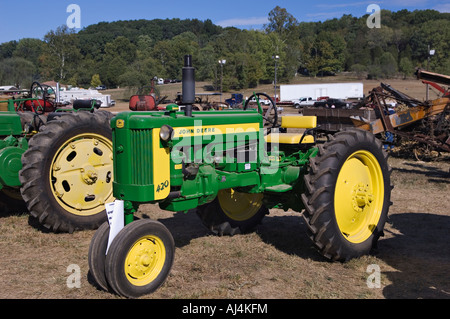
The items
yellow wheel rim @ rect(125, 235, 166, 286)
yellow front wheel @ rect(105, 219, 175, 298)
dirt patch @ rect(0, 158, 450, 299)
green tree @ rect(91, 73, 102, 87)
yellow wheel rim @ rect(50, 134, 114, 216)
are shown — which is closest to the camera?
yellow front wheel @ rect(105, 219, 175, 298)

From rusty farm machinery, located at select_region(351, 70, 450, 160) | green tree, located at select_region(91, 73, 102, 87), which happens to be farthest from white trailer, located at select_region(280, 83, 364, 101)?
rusty farm machinery, located at select_region(351, 70, 450, 160)

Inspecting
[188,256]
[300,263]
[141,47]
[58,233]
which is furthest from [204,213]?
[141,47]

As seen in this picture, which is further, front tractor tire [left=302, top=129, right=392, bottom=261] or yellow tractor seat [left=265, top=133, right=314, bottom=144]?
yellow tractor seat [left=265, top=133, right=314, bottom=144]

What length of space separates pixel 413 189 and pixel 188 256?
5.36 m

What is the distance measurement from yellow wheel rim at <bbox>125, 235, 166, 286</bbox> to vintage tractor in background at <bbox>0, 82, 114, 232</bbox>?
2427 millimetres

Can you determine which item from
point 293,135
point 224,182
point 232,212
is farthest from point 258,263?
point 293,135

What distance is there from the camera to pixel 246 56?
58.2 m

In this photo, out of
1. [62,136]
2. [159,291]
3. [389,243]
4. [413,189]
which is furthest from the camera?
[413,189]

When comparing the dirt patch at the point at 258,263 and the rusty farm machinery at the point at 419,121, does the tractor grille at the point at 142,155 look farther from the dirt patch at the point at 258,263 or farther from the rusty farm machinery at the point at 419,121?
the rusty farm machinery at the point at 419,121

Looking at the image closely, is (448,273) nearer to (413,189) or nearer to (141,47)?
(413,189)

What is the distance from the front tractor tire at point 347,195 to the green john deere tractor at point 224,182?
0.01 metres

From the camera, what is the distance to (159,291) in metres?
4.15

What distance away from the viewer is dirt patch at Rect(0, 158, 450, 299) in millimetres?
4219

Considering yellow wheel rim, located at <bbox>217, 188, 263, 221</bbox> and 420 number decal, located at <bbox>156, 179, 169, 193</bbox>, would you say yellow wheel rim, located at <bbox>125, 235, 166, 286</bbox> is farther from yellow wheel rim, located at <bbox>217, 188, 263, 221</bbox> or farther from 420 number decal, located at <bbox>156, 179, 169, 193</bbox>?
yellow wheel rim, located at <bbox>217, 188, 263, 221</bbox>
